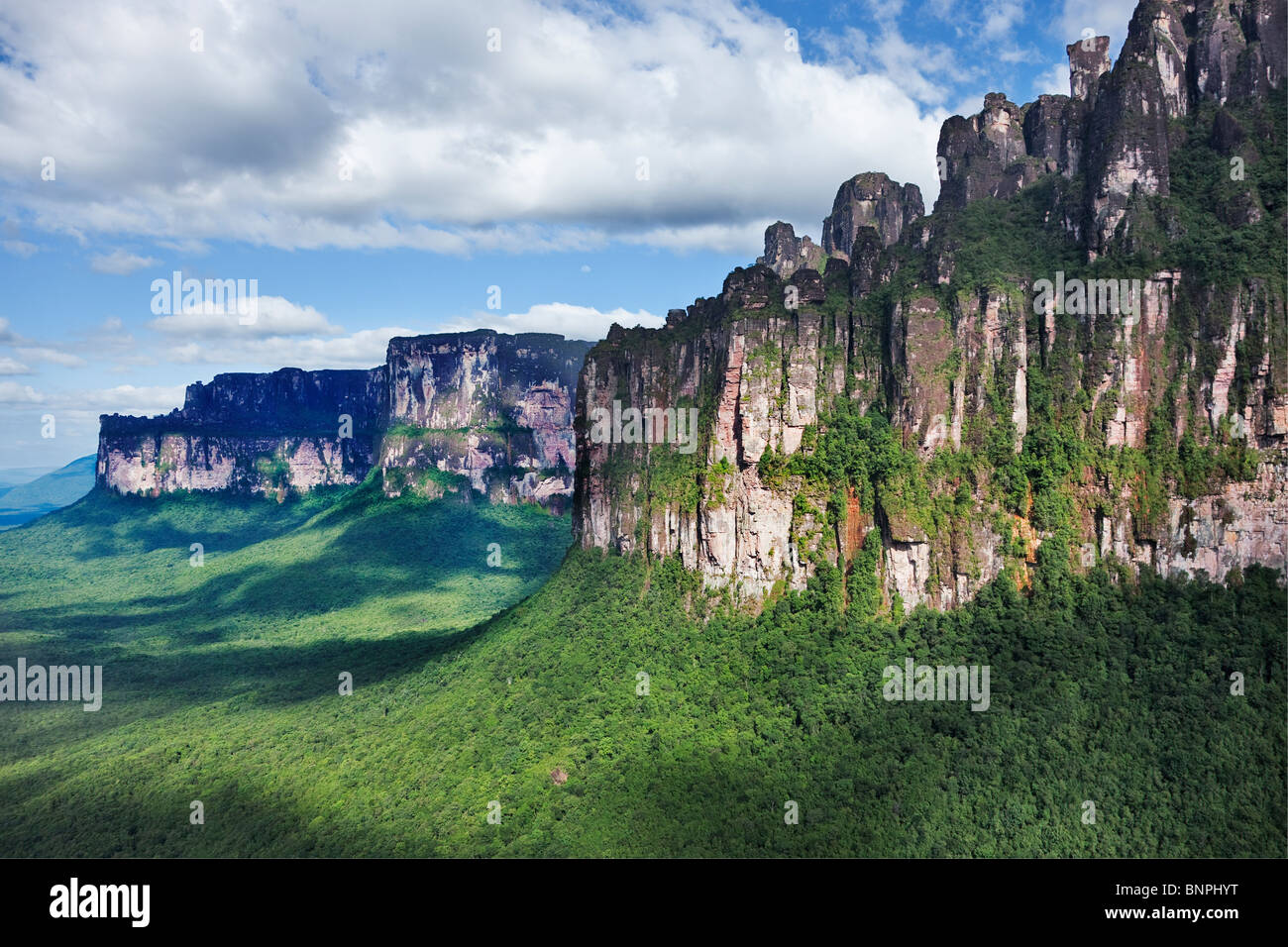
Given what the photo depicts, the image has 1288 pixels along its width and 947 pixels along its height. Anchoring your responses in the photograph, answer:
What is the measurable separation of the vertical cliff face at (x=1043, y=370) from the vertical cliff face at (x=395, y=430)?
58030 mm

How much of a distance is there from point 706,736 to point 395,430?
7585 centimetres

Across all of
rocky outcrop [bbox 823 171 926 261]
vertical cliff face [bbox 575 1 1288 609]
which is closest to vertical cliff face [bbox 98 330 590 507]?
rocky outcrop [bbox 823 171 926 261]

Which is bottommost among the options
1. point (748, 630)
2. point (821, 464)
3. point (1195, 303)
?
point (748, 630)

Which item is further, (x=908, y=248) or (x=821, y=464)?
(x=908, y=248)

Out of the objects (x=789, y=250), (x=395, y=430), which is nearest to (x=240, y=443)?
(x=395, y=430)

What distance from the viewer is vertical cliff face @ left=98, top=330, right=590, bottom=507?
318 ft

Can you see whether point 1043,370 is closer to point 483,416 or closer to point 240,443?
point 483,416

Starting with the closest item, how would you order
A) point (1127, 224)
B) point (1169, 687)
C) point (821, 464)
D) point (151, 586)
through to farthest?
point (1169, 687), point (1127, 224), point (821, 464), point (151, 586)

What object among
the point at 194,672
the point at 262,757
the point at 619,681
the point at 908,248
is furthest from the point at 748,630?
the point at 194,672

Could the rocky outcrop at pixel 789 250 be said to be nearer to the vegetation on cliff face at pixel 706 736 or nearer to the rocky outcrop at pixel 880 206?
the rocky outcrop at pixel 880 206

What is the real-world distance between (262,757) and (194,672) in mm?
20894

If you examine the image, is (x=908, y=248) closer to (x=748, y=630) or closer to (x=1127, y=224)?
(x=1127, y=224)

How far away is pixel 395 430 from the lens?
101 m

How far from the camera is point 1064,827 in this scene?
25734mm
